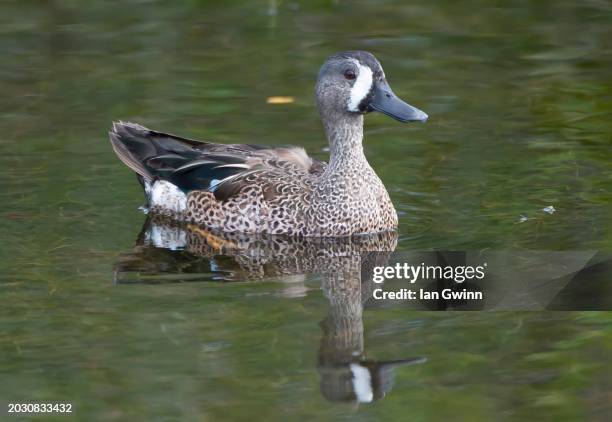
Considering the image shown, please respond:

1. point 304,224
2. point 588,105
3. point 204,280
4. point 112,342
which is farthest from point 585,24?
point 112,342

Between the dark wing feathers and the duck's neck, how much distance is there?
1.54 ft

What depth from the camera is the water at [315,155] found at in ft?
26.9

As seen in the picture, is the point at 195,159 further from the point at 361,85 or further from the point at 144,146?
the point at 361,85

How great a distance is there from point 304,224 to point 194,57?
4323mm

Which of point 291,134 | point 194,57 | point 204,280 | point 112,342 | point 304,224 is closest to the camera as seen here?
point 112,342

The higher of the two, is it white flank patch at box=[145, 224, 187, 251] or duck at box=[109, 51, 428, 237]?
duck at box=[109, 51, 428, 237]

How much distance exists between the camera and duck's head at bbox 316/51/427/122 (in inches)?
432

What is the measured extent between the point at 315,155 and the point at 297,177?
1.08m

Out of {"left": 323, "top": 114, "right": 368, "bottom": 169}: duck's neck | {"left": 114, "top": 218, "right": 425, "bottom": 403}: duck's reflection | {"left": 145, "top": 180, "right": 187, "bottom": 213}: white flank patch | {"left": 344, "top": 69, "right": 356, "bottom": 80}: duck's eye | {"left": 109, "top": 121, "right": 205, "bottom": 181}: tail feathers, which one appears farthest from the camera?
{"left": 109, "top": 121, "right": 205, "bottom": 181}: tail feathers

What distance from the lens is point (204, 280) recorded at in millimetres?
10109

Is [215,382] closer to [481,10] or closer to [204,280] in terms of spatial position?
[204,280]

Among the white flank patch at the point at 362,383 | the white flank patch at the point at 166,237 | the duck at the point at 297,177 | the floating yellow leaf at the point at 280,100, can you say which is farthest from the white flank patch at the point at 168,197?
the white flank patch at the point at 362,383
